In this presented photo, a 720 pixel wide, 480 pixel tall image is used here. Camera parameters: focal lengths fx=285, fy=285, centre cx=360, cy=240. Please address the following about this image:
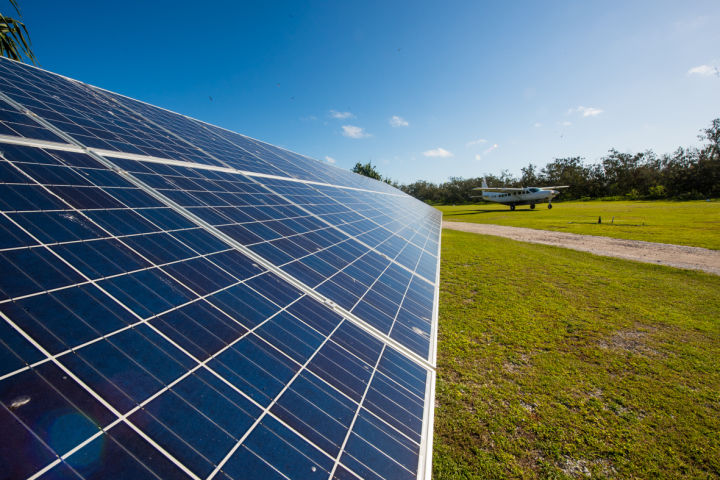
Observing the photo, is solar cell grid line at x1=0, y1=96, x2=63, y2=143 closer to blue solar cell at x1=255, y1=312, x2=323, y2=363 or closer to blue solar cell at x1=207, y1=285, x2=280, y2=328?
blue solar cell at x1=207, y1=285, x2=280, y2=328

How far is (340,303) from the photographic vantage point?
13.2 feet

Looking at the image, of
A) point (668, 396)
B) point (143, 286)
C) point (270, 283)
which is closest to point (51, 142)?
point (143, 286)

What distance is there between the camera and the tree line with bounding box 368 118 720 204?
248 feet

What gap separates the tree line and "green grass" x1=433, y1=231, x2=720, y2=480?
81835 mm

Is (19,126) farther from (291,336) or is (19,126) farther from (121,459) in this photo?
(121,459)

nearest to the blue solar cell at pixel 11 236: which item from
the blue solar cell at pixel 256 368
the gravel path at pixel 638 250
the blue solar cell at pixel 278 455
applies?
the blue solar cell at pixel 256 368

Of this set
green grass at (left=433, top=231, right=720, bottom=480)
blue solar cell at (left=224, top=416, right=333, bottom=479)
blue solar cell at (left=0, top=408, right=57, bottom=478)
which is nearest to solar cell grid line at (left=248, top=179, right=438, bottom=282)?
green grass at (left=433, top=231, right=720, bottom=480)

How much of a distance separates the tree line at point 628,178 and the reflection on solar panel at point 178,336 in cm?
8756

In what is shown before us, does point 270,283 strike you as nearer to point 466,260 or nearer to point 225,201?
point 225,201

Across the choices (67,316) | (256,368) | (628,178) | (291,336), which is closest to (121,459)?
(256,368)

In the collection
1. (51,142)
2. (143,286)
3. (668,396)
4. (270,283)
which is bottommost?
(668,396)

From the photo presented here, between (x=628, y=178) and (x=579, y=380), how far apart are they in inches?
4725

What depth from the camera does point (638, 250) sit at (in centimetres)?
1881

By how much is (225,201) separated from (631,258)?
2200 cm
